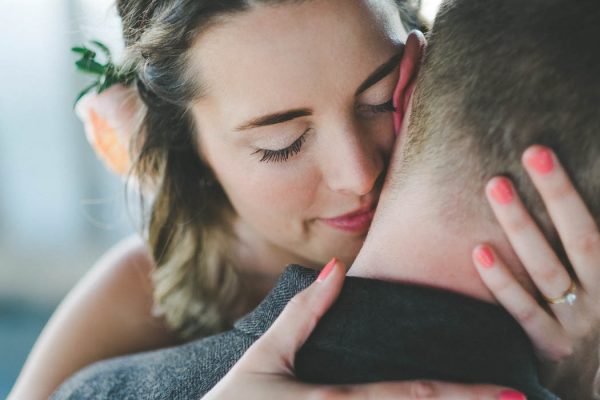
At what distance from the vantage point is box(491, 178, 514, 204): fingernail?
2.45ft

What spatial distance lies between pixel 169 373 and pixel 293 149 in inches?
15.3

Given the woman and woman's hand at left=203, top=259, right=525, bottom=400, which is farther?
the woman

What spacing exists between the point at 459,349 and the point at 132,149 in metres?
0.94

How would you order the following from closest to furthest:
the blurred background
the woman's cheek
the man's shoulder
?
1. the man's shoulder
2. the woman's cheek
3. the blurred background

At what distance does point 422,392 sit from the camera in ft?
2.35

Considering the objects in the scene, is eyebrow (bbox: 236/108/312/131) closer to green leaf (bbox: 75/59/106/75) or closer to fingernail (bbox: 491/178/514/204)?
fingernail (bbox: 491/178/514/204)

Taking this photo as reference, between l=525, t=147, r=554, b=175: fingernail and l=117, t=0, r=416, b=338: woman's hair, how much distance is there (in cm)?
58

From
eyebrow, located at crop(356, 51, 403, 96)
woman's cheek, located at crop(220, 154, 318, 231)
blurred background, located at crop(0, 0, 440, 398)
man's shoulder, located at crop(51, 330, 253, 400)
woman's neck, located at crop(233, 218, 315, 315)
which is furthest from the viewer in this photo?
blurred background, located at crop(0, 0, 440, 398)

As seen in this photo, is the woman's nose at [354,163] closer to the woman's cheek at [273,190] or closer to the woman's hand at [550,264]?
the woman's cheek at [273,190]

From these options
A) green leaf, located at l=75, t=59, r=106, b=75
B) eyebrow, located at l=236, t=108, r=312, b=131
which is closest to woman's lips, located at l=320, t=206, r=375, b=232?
eyebrow, located at l=236, t=108, r=312, b=131

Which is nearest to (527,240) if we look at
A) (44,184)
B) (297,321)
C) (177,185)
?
(297,321)

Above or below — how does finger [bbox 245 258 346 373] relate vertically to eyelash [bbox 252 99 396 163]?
below

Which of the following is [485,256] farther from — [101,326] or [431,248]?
[101,326]

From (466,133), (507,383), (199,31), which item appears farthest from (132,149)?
(507,383)
